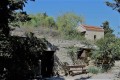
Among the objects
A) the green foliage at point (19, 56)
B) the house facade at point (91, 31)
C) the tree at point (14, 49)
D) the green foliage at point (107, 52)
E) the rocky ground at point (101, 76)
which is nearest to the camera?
the tree at point (14, 49)

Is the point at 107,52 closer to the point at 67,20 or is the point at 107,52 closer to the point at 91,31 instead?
the point at 91,31

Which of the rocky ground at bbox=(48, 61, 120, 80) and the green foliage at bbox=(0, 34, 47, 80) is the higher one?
the green foliage at bbox=(0, 34, 47, 80)

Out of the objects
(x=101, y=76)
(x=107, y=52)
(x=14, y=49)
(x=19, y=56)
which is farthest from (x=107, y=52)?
(x=14, y=49)

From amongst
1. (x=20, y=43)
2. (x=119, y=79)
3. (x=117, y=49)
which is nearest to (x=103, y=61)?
(x=117, y=49)

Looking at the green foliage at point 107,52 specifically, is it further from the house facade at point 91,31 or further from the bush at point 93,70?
the house facade at point 91,31

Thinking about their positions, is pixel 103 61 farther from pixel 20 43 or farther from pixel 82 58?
pixel 20 43

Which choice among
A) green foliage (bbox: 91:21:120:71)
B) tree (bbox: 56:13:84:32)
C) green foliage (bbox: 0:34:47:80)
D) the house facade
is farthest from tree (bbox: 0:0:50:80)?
tree (bbox: 56:13:84:32)

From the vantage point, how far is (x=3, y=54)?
19.2m

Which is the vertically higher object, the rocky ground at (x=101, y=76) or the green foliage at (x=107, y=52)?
the green foliage at (x=107, y=52)

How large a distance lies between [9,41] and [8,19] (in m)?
1.68

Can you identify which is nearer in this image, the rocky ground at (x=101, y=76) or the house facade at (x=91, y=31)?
the rocky ground at (x=101, y=76)

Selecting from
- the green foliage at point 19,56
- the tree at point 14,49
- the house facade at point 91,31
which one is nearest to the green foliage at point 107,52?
the green foliage at point 19,56

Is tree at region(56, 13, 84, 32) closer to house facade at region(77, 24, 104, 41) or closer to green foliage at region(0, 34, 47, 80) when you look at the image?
house facade at region(77, 24, 104, 41)

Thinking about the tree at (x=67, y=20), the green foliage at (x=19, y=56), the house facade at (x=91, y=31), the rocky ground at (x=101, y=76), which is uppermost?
the tree at (x=67, y=20)
